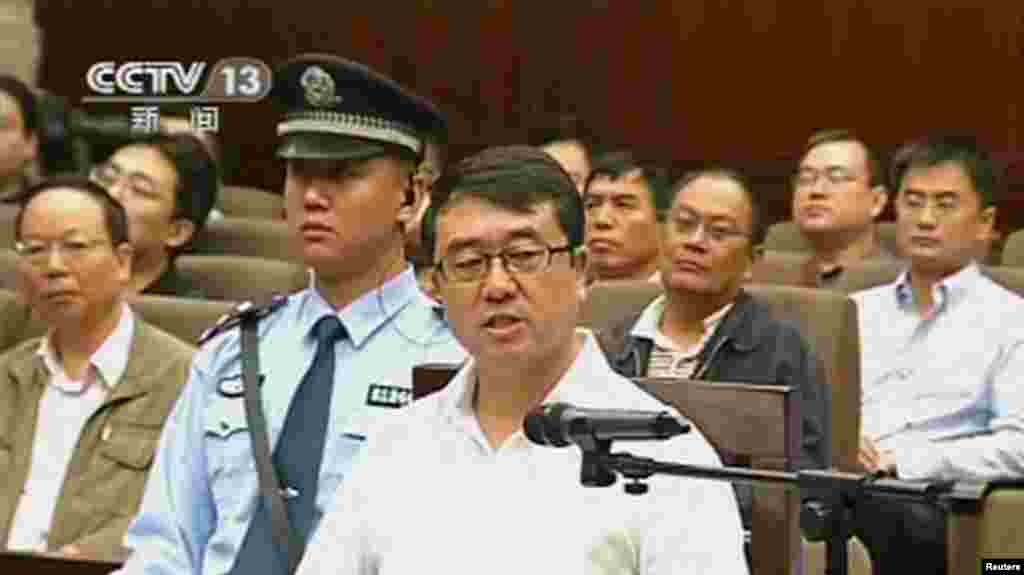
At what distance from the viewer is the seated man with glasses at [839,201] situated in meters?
6.39

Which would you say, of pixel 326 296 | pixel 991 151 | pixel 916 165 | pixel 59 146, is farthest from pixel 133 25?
pixel 991 151

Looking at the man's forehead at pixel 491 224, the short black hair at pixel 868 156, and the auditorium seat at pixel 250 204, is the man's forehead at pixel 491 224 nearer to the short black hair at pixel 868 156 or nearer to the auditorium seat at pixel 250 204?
the short black hair at pixel 868 156

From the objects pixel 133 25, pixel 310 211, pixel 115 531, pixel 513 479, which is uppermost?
pixel 133 25

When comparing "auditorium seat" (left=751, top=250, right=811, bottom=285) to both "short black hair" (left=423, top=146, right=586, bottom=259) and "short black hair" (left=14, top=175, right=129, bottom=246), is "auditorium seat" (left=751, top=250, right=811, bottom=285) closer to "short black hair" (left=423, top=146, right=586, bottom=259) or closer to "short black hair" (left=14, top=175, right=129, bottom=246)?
"short black hair" (left=14, top=175, right=129, bottom=246)

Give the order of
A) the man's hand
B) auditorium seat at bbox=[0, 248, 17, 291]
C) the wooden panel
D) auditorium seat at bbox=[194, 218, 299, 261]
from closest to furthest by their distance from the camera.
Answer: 1. the wooden panel
2. the man's hand
3. auditorium seat at bbox=[0, 248, 17, 291]
4. auditorium seat at bbox=[194, 218, 299, 261]

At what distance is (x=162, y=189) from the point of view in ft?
20.4

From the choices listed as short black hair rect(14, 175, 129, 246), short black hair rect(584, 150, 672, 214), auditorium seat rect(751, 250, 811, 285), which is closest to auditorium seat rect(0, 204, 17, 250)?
short black hair rect(14, 175, 129, 246)

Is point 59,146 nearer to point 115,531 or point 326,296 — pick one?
point 115,531

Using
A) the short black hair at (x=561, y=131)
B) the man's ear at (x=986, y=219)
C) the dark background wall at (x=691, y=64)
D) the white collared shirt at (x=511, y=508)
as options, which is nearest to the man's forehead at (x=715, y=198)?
the man's ear at (x=986, y=219)

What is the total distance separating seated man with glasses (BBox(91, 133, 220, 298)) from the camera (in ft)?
20.0

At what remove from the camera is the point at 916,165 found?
18.9 ft

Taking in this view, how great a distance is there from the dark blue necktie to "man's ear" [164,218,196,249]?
2.61 m

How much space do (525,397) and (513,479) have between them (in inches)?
5.0

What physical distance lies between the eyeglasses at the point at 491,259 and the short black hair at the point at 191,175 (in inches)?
130
